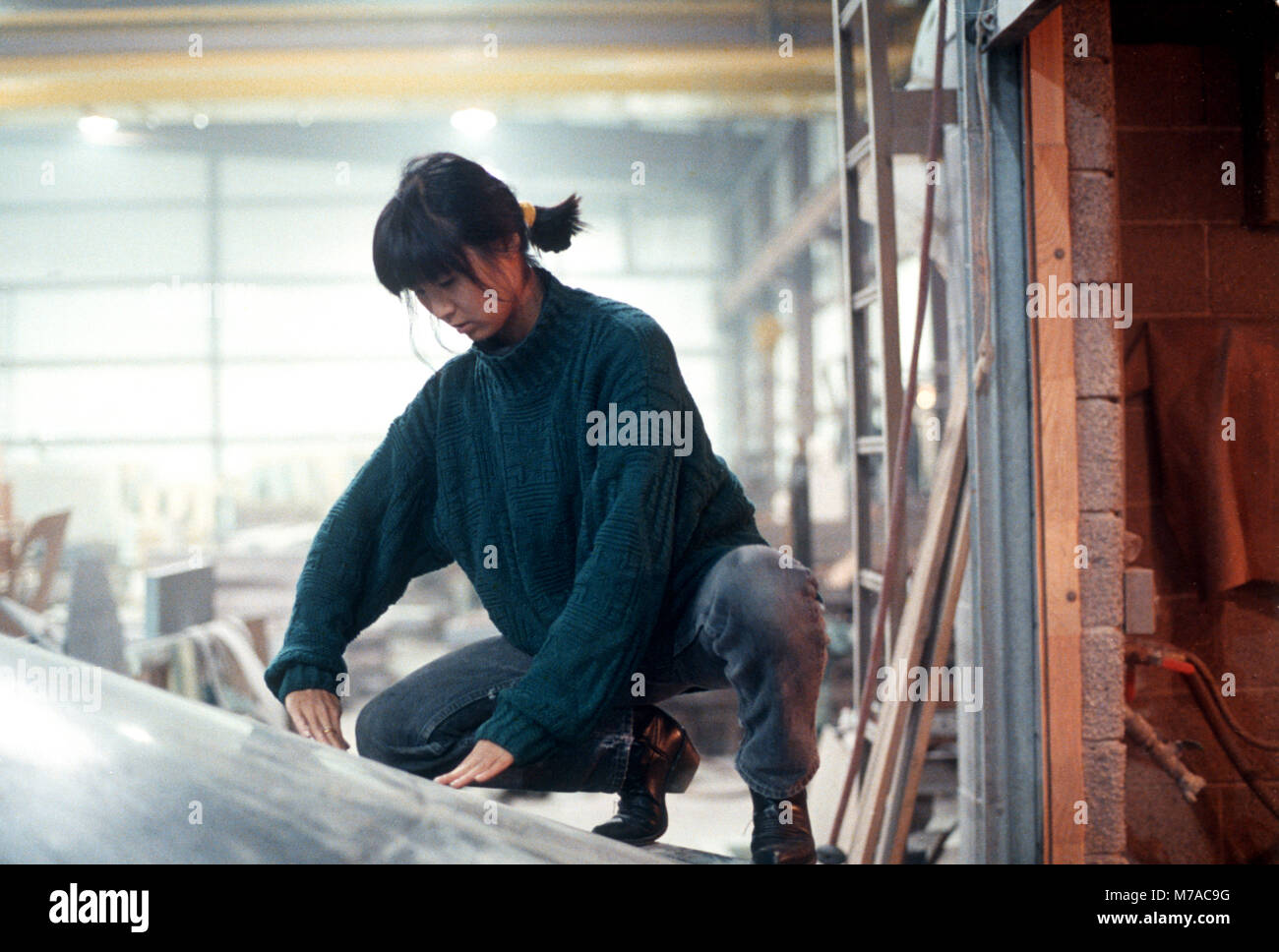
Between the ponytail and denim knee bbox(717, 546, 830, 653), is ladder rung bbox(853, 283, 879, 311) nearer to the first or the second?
the ponytail

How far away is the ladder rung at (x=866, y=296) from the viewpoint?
201 cm

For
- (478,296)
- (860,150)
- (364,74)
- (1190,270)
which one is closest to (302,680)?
(478,296)

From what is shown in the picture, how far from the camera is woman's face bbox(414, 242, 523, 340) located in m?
1.17

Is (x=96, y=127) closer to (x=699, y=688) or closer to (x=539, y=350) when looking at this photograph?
(x=539, y=350)

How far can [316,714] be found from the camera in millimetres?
1195

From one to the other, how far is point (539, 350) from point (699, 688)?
0.47 metres

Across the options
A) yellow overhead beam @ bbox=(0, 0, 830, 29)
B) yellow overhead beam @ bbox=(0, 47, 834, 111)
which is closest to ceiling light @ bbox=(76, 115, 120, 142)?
yellow overhead beam @ bbox=(0, 47, 834, 111)

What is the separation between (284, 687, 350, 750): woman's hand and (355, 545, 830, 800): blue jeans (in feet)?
0.16

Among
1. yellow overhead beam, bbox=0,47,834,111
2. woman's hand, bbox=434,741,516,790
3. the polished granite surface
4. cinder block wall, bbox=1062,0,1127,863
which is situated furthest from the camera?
yellow overhead beam, bbox=0,47,834,111

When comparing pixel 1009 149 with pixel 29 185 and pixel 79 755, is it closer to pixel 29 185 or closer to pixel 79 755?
pixel 79 755

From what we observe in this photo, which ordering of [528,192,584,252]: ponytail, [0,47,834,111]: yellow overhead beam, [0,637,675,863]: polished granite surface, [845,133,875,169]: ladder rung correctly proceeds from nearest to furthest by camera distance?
1. [0,637,675,863]: polished granite surface
2. [528,192,584,252]: ponytail
3. [0,47,834,111]: yellow overhead beam
4. [845,133,875,169]: ladder rung

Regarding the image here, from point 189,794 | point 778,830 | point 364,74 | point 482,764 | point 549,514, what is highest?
point 364,74
